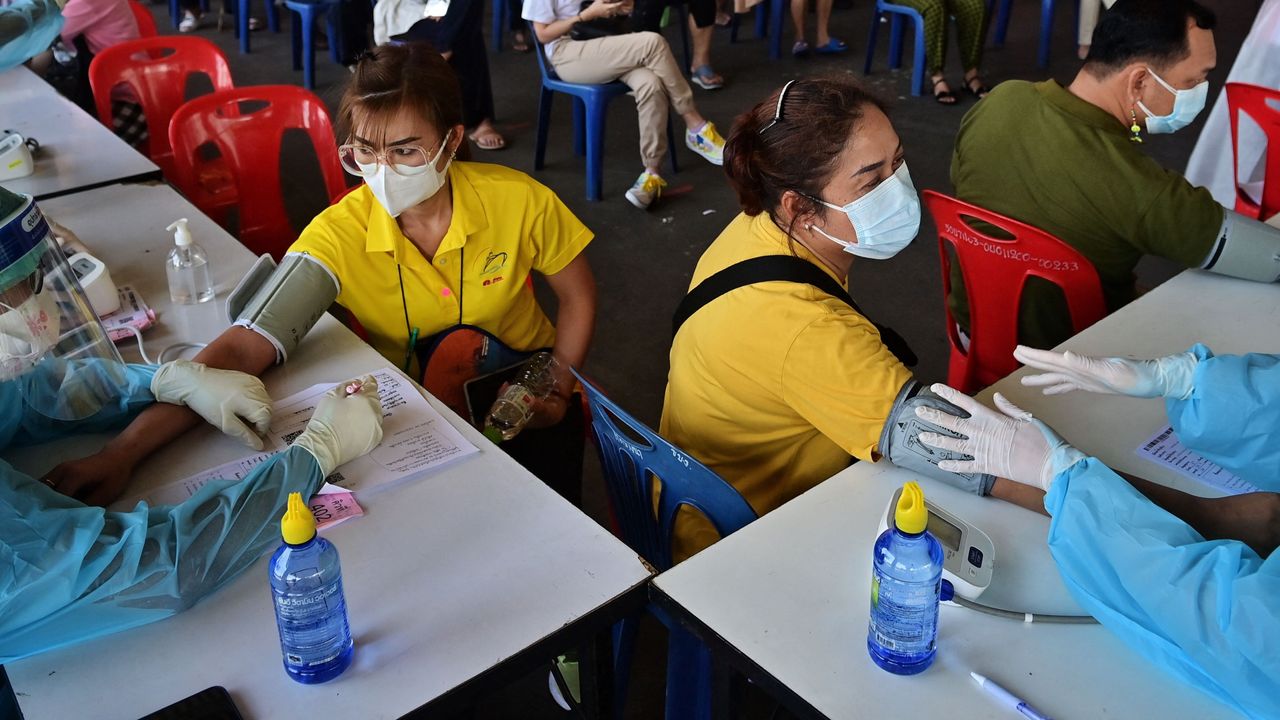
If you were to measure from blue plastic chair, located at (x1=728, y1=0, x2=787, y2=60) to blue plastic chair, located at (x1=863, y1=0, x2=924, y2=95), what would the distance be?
55cm

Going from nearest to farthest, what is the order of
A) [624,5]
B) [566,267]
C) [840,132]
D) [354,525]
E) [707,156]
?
[354,525] < [840,132] < [566,267] < [624,5] < [707,156]

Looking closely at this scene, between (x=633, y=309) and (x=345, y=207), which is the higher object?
(x=345, y=207)

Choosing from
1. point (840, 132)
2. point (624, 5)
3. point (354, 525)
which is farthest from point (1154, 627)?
point (624, 5)

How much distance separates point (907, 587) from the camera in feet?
4.05

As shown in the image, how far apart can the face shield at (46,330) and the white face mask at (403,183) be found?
0.54 m

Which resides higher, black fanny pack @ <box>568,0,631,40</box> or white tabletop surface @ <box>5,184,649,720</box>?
white tabletop surface @ <box>5,184,649,720</box>

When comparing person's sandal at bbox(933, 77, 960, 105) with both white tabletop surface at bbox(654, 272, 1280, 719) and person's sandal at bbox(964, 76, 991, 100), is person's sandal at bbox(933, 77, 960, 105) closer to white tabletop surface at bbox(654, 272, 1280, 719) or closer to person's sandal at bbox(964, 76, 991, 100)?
person's sandal at bbox(964, 76, 991, 100)

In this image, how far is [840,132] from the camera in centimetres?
174

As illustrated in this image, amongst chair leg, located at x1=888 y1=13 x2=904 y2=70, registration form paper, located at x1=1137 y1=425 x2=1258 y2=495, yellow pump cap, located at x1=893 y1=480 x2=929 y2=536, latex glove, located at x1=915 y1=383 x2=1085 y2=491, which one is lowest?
chair leg, located at x1=888 y1=13 x2=904 y2=70

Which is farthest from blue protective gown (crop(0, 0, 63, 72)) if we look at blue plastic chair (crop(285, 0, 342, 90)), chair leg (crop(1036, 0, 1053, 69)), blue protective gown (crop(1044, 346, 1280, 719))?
chair leg (crop(1036, 0, 1053, 69))

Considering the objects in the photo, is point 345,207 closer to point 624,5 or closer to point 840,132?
point 840,132

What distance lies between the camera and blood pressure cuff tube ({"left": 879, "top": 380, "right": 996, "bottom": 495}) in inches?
61.0

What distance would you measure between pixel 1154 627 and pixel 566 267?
4.49ft

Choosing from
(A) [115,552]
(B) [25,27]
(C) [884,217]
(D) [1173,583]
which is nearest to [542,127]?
(B) [25,27]
